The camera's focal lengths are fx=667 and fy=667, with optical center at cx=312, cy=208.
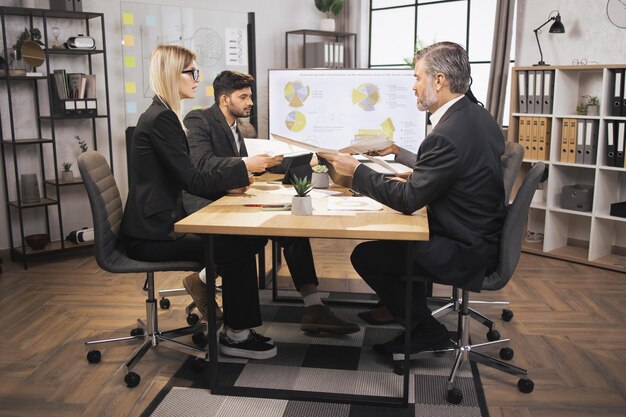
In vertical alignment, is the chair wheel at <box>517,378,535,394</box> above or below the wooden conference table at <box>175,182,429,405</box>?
below

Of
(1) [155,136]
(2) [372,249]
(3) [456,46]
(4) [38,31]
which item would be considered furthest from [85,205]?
(3) [456,46]

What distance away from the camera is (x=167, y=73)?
9.80 feet

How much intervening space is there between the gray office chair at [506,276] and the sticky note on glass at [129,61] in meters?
3.45

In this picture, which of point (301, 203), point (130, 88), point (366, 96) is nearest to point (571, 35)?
point (366, 96)

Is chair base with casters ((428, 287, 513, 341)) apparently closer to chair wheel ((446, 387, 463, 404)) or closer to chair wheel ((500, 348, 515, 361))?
chair wheel ((500, 348, 515, 361))

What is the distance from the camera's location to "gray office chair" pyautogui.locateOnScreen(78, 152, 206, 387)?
281cm

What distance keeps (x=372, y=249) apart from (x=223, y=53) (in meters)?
3.36

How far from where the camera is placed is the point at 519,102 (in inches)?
200

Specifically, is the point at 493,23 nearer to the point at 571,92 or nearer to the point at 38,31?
the point at 571,92

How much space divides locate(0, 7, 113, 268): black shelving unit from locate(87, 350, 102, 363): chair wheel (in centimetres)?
185

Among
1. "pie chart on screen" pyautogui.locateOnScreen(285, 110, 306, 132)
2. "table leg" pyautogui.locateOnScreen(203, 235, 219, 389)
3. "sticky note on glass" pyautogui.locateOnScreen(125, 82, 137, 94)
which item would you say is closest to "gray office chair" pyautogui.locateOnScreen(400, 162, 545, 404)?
"table leg" pyautogui.locateOnScreen(203, 235, 219, 389)

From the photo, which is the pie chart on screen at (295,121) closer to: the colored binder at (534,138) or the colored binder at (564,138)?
the colored binder at (534,138)

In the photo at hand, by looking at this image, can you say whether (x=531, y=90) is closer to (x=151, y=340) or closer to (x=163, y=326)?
(x=163, y=326)

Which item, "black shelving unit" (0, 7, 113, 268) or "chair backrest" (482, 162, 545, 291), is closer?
"chair backrest" (482, 162, 545, 291)
